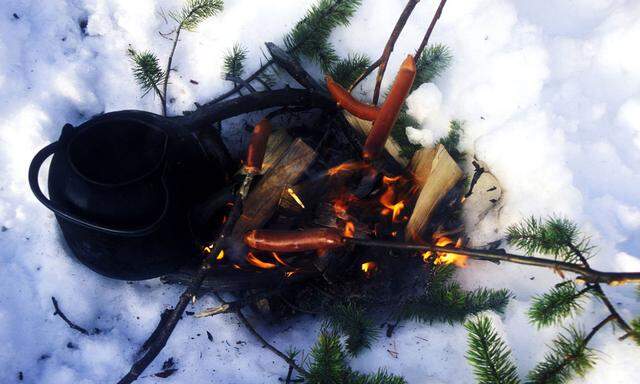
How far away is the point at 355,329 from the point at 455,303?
0.51 metres

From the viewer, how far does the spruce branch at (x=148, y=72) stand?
2467 mm

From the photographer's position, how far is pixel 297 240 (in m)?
1.92

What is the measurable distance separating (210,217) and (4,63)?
1719mm

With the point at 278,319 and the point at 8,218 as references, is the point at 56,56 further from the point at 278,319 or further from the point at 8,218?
the point at 278,319

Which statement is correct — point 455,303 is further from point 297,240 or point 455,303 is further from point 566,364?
point 297,240

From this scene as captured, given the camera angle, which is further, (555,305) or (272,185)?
(272,185)

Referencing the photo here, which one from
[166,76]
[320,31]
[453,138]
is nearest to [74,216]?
[166,76]

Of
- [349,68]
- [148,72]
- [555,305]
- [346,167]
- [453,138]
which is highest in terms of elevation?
[349,68]

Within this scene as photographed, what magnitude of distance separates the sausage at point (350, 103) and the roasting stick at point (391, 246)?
0.61m

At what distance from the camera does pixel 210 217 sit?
2.45 meters

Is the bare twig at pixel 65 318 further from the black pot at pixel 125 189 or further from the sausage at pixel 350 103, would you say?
the sausage at pixel 350 103

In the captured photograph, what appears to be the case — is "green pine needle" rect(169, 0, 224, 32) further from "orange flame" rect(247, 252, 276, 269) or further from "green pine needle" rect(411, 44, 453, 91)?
"orange flame" rect(247, 252, 276, 269)

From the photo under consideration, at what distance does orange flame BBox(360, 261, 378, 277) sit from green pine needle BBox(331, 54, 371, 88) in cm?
109

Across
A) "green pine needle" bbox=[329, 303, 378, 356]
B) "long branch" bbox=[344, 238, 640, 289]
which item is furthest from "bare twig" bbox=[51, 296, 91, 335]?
"long branch" bbox=[344, 238, 640, 289]
